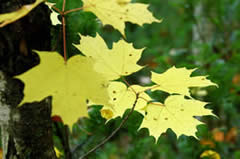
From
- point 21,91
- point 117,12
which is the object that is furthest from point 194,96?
point 21,91

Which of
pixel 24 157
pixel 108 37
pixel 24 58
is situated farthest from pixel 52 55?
pixel 108 37

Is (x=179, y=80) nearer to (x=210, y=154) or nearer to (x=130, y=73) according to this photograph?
(x=130, y=73)

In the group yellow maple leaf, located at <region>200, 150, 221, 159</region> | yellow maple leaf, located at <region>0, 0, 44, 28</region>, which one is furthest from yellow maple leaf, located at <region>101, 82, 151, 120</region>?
yellow maple leaf, located at <region>200, 150, 221, 159</region>

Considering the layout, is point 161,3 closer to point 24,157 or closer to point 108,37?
point 108,37

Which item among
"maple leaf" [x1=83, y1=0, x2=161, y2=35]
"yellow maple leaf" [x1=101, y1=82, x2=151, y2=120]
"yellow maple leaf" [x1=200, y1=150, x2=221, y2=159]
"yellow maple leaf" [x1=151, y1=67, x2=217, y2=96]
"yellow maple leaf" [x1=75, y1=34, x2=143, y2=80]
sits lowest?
"yellow maple leaf" [x1=200, y1=150, x2=221, y2=159]

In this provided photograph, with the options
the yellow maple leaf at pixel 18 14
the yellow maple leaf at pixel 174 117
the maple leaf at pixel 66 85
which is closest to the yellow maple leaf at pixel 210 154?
the yellow maple leaf at pixel 174 117

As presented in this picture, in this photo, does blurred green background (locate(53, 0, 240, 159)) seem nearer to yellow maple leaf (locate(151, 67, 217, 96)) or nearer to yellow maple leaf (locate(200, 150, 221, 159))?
yellow maple leaf (locate(200, 150, 221, 159))
